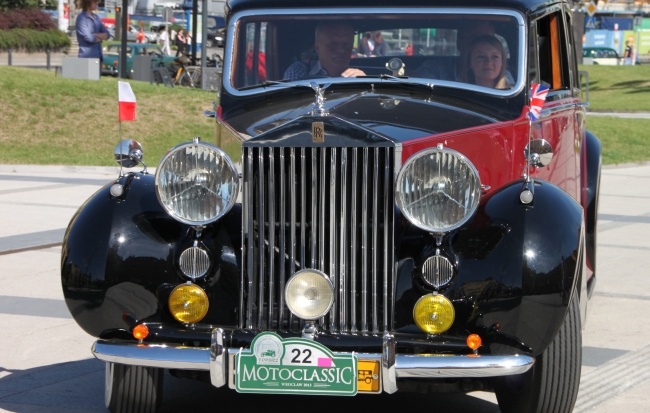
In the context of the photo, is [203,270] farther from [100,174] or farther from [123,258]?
[100,174]

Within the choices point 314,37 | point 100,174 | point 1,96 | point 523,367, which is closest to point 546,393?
point 523,367

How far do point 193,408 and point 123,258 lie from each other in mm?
956

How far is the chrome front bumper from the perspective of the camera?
4348 mm

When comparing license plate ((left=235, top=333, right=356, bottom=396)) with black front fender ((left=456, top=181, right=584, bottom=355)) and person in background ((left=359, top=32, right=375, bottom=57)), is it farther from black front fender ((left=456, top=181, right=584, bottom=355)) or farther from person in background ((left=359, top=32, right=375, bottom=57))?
person in background ((left=359, top=32, right=375, bottom=57))

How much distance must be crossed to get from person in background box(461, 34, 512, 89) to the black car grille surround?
1.45 meters

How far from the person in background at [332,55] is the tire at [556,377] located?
1.89 metres

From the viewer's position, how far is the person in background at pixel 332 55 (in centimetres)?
605

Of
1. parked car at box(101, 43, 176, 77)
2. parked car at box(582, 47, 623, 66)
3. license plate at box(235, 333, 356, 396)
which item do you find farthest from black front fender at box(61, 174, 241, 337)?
parked car at box(582, 47, 623, 66)

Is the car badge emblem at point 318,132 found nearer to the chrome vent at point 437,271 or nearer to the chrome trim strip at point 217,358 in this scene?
the chrome vent at point 437,271

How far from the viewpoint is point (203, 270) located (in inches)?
185

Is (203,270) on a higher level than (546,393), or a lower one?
higher

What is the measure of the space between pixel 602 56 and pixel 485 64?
52.3 meters

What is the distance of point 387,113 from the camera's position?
17.7 feet

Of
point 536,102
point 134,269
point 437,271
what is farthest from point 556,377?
point 134,269
